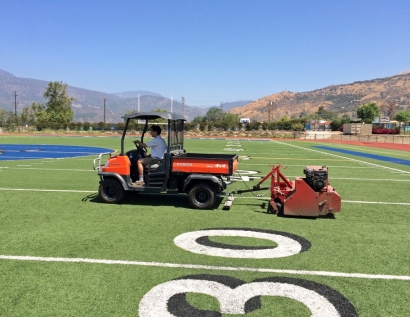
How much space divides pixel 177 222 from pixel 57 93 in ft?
344

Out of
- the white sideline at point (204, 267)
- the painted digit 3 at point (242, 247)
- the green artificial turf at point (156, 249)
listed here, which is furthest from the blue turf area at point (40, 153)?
the painted digit 3 at point (242, 247)

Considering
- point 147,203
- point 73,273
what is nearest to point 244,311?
point 73,273

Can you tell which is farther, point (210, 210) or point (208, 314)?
point (210, 210)

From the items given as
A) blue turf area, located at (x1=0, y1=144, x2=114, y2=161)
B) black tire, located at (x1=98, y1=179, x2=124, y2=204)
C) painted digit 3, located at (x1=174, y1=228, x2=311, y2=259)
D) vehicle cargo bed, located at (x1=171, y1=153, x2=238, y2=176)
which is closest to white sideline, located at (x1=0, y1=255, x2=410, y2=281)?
painted digit 3, located at (x1=174, y1=228, x2=311, y2=259)

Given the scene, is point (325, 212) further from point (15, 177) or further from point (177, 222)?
point (15, 177)

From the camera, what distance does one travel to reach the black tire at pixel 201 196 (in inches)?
340

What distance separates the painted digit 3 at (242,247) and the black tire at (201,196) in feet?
5.13

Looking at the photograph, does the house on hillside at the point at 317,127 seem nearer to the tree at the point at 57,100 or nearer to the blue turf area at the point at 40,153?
the tree at the point at 57,100

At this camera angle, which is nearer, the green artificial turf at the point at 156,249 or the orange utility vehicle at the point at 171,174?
the green artificial turf at the point at 156,249

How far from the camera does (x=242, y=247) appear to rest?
20.1 feet

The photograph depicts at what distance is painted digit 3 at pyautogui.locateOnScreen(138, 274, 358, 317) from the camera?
404 centimetres

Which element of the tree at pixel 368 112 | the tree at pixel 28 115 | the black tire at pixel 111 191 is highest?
the tree at pixel 368 112

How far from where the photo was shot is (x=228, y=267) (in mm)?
5281

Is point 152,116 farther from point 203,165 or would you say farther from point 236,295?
point 236,295
